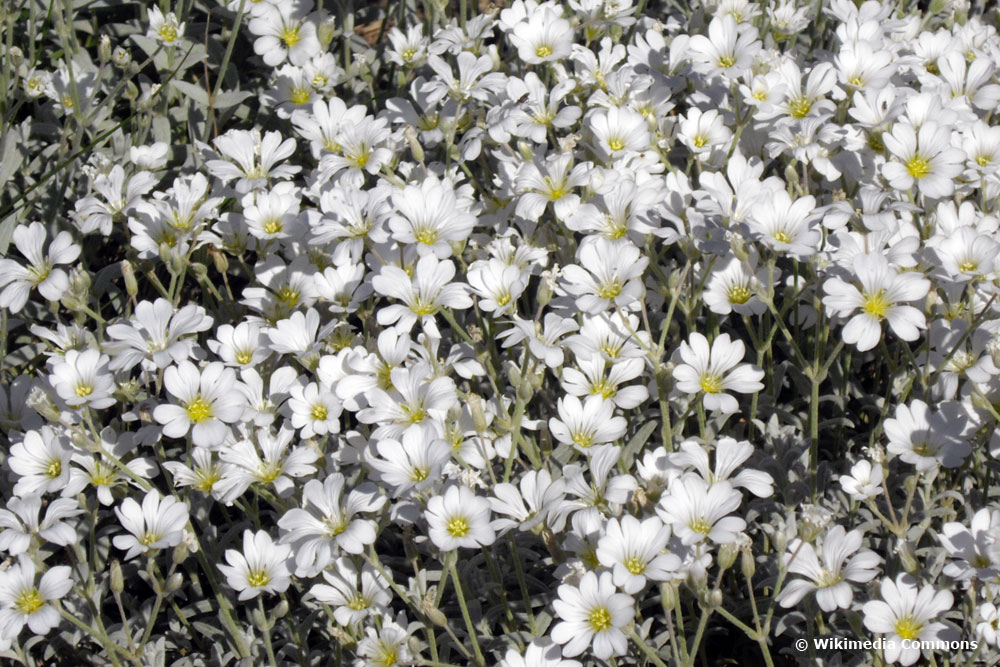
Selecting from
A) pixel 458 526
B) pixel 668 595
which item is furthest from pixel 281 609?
pixel 668 595

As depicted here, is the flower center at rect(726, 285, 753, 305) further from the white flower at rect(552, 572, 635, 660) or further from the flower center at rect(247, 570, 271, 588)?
the flower center at rect(247, 570, 271, 588)

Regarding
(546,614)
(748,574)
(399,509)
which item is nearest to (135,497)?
(399,509)

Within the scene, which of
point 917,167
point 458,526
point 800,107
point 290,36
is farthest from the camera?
point 290,36

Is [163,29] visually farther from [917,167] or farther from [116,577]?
[917,167]

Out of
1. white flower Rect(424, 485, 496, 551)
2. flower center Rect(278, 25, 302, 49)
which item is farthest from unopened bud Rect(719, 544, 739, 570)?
flower center Rect(278, 25, 302, 49)

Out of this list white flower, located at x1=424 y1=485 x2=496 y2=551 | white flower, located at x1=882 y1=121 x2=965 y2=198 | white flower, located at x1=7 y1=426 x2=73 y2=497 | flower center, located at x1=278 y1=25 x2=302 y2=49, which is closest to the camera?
white flower, located at x1=424 y1=485 x2=496 y2=551

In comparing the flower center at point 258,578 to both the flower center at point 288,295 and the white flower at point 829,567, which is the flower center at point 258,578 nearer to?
the flower center at point 288,295
